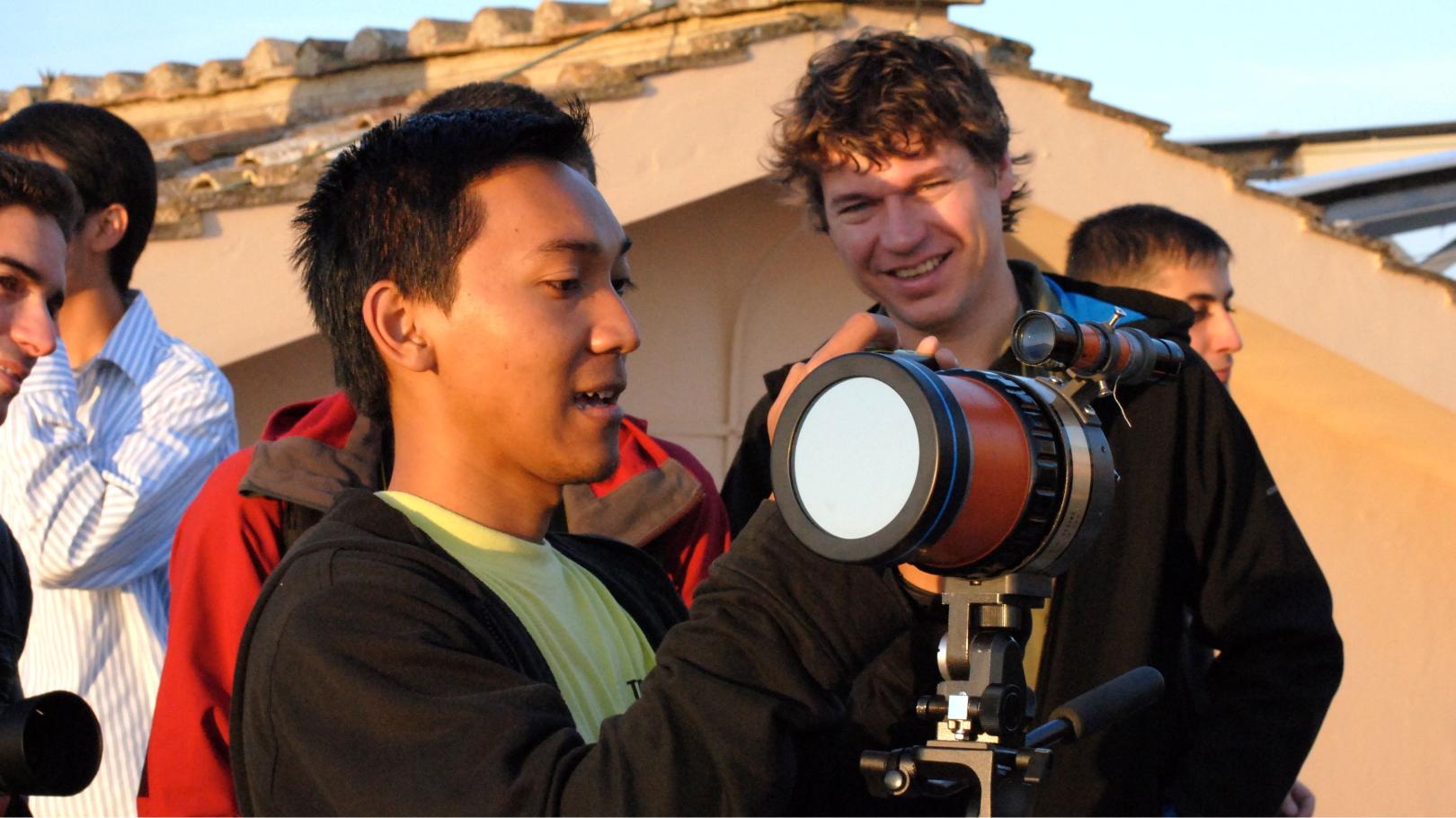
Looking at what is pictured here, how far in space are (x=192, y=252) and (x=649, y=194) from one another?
4.43ft

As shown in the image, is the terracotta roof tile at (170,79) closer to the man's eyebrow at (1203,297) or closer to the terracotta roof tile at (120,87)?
the terracotta roof tile at (120,87)

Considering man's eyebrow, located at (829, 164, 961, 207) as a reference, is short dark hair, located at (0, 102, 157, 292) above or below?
above

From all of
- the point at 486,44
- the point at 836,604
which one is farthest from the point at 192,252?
the point at 836,604

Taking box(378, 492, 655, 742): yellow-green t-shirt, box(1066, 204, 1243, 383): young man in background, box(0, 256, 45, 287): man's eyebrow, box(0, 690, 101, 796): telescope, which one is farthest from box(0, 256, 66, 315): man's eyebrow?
box(1066, 204, 1243, 383): young man in background

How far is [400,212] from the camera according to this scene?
2.04 meters

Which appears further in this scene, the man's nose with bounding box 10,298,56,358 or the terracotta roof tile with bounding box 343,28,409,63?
the terracotta roof tile with bounding box 343,28,409,63

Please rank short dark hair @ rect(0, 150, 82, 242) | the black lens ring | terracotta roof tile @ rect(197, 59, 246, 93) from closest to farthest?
the black lens ring, short dark hair @ rect(0, 150, 82, 242), terracotta roof tile @ rect(197, 59, 246, 93)

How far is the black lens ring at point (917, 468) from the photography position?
4.67 ft

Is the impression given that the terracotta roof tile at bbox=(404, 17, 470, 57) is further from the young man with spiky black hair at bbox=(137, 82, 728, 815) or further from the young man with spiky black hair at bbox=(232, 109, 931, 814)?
the young man with spiky black hair at bbox=(232, 109, 931, 814)

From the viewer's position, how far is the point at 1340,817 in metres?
6.25

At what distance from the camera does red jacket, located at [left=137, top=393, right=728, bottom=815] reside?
256 cm

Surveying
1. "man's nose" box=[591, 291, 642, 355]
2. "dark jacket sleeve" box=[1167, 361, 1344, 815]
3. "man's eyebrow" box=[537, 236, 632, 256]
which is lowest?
"dark jacket sleeve" box=[1167, 361, 1344, 815]

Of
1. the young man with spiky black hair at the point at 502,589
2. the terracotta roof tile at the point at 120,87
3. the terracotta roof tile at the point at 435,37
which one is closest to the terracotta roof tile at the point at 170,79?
the terracotta roof tile at the point at 120,87

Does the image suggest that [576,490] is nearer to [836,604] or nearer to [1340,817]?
[836,604]
